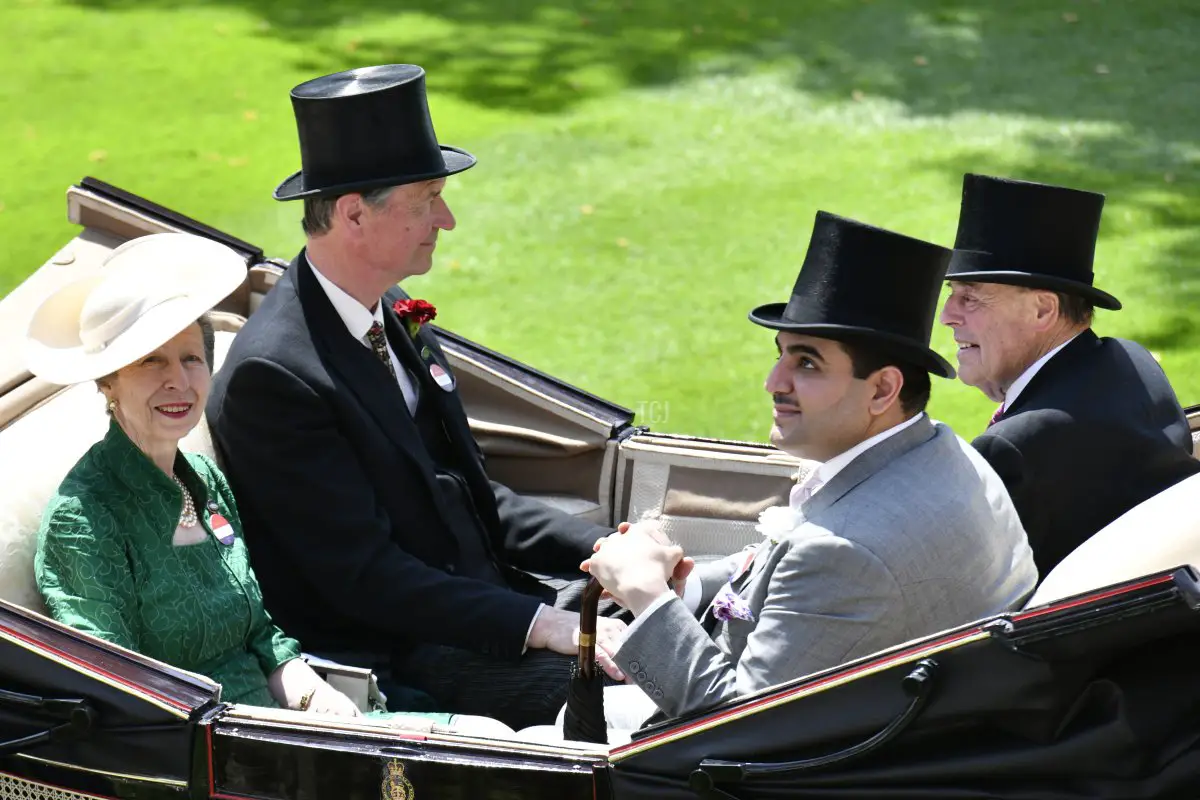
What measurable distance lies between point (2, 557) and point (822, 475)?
1.54m

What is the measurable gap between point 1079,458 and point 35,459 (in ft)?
6.96

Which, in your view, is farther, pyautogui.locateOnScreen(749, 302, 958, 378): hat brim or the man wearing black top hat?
the man wearing black top hat

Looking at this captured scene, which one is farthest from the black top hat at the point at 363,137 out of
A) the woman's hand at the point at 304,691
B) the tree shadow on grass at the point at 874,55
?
the tree shadow on grass at the point at 874,55

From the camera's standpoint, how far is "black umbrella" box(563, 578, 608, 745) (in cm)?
272

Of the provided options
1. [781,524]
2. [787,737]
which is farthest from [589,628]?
[787,737]

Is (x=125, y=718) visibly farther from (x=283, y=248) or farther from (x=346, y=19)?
(x=346, y=19)

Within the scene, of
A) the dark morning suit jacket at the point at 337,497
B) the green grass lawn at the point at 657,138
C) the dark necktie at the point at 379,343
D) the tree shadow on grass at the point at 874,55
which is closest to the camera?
the dark morning suit jacket at the point at 337,497

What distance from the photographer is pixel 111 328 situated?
2.87 meters

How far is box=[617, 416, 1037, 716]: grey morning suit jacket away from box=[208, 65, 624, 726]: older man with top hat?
0.72 meters

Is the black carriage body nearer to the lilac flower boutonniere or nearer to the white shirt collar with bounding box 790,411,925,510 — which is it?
the lilac flower boutonniere

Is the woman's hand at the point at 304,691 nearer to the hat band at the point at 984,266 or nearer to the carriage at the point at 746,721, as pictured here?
the carriage at the point at 746,721

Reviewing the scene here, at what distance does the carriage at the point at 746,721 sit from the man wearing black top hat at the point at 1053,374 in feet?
2.05

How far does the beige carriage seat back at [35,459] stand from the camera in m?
2.86

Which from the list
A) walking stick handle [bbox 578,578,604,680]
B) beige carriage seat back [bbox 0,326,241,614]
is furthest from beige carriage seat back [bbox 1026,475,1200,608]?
beige carriage seat back [bbox 0,326,241,614]
